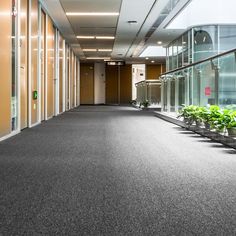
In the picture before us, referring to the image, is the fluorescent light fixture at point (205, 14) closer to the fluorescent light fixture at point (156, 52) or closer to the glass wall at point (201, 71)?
the glass wall at point (201, 71)

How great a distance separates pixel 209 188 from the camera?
3.53m

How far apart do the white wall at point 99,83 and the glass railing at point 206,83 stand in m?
20.7

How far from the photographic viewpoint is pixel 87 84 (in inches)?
1287

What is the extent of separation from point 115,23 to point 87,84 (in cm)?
1801

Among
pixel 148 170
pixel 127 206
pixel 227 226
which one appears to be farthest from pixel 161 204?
pixel 148 170

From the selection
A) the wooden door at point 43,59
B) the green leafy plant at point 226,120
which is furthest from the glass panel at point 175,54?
the green leafy plant at point 226,120

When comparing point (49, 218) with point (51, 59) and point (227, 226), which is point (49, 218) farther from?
point (51, 59)

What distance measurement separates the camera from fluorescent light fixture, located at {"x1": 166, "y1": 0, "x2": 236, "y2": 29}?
16734 millimetres

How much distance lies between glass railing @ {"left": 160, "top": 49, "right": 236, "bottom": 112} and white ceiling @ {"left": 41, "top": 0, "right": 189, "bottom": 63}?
2.13m

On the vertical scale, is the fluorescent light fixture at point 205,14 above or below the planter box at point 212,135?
above

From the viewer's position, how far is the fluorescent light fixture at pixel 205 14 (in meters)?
16.7

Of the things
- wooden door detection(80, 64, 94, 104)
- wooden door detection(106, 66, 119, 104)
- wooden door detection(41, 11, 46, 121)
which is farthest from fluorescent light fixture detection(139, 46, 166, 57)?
wooden door detection(41, 11, 46, 121)

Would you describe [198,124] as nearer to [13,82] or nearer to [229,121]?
[229,121]

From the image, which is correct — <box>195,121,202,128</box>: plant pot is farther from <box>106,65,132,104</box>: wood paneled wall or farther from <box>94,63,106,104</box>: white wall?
<box>106,65,132,104</box>: wood paneled wall
